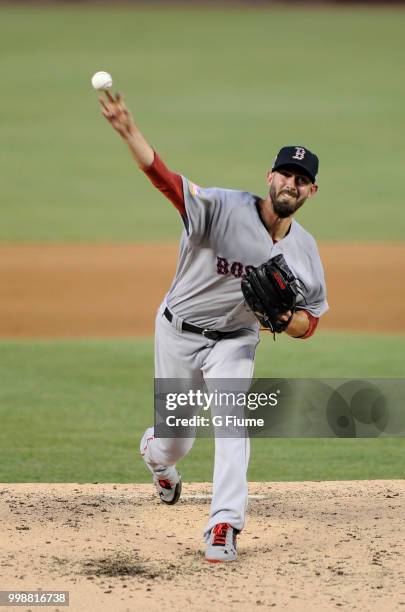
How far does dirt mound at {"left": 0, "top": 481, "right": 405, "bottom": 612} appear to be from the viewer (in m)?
5.18

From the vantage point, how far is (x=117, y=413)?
28.8 ft

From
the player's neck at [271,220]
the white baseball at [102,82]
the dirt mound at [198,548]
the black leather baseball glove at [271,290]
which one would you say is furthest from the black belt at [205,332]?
the white baseball at [102,82]

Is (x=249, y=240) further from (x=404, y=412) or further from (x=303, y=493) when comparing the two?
(x=404, y=412)

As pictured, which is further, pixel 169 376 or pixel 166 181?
pixel 169 376

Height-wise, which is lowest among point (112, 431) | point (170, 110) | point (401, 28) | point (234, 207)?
point (112, 431)

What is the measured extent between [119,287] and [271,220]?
290 inches

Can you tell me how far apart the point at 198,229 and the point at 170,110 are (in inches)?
738

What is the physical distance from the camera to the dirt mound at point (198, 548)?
5180 mm

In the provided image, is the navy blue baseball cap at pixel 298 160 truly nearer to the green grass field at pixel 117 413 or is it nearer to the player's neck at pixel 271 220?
the player's neck at pixel 271 220

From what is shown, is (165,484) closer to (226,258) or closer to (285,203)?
(226,258)

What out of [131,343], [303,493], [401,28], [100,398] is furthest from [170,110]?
[303,493]

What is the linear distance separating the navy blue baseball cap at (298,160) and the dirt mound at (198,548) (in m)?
1.80

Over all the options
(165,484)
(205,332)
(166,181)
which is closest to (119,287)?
(165,484)

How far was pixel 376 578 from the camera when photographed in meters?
5.40
